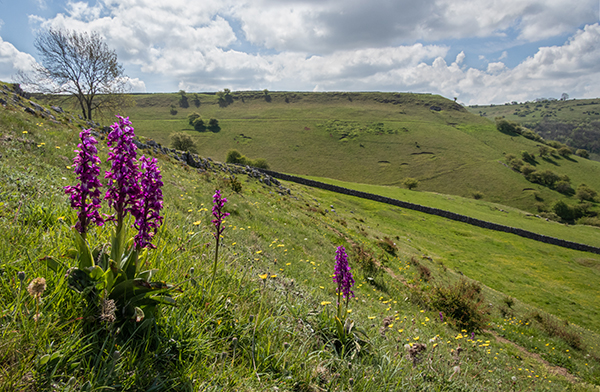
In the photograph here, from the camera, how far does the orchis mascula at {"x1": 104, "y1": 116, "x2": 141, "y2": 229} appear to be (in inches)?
114

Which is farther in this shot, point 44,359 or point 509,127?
point 509,127

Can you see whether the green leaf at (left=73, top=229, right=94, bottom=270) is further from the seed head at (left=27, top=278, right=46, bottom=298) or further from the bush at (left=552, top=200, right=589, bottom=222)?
the bush at (left=552, top=200, right=589, bottom=222)

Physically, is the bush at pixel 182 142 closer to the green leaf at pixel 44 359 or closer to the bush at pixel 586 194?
the green leaf at pixel 44 359

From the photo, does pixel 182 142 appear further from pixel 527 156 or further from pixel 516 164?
pixel 527 156

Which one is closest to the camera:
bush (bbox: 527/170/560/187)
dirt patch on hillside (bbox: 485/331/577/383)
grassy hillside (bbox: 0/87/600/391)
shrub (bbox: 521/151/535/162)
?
grassy hillside (bbox: 0/87/600/391)

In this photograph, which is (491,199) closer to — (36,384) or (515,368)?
(515,368)

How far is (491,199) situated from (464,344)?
95119 millimetres

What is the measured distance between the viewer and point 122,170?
291 centimetres

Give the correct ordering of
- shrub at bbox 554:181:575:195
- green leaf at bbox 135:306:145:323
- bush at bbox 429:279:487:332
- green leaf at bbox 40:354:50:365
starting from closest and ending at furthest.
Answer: green leaf at bbox 40:354:50:365 → green leaf at bbox 135:306:145:323 → bush at bbox 429:279:487:332 → shrub at bbox 554:181:575:195

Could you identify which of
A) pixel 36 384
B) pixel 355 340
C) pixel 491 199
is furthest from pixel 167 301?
pixel 491 199

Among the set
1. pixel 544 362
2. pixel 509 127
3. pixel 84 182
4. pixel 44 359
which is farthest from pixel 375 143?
pixel 44 359

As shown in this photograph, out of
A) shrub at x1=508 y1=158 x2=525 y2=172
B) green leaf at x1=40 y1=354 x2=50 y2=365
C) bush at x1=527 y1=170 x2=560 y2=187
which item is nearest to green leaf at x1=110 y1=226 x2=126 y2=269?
green leaf at x1=40 y1=354 x2=50 y2=365

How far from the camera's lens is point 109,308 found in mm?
2412

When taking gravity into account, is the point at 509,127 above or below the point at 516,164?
above
